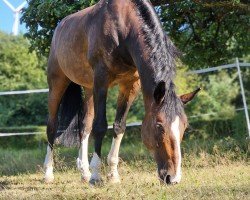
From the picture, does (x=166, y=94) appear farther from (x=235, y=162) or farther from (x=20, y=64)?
(x=20, y=64)

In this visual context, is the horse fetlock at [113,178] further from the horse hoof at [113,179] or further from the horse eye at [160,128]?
the horse eye at [160,128]

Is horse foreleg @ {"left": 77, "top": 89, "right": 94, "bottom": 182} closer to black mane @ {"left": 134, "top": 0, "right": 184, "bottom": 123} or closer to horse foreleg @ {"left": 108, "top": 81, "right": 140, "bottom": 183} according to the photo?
horse foreleg @ {"left": 108, "top": 81, "right": 140, "bottom": 183}

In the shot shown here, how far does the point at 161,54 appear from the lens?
482 cm

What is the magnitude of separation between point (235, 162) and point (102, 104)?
2.41 m

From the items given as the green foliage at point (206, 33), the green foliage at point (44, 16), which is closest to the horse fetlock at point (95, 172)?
the green foliage at point (44, 16)

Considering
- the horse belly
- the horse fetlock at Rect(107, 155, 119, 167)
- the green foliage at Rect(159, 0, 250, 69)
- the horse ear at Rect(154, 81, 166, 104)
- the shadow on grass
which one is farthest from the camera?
the green foliage at Rect(159, 0, 250, 69)

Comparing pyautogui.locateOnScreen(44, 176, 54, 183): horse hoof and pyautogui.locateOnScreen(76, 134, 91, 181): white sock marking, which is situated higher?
pyautogui.locateOnScreen(76, 134, 91, 181): white sock marking

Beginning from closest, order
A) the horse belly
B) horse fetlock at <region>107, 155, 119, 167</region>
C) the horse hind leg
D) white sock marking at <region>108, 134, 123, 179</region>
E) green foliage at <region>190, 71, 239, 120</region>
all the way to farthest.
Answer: white sock marking at <region>108, 134, 123, 179</region>, horse fetlock at <region>107, 155, 119, 167</region>, the horse belly, the horse hind leg, green foliage at <region>190, 71, 239, 120</region>

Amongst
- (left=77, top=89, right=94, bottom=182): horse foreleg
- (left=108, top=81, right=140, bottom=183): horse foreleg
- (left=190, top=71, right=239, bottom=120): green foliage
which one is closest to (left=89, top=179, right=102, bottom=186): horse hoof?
(left=108, top=81, right=140, bottom=183): horse foreleg

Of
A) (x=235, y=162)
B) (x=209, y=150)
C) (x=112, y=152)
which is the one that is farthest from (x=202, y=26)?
(x=112, y=152)

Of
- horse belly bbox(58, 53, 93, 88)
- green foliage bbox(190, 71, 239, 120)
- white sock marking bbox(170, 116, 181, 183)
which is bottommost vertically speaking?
green foliage bbox(190, 71, 239, 120)

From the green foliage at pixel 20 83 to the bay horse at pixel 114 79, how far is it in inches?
450

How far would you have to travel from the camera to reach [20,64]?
798 inches

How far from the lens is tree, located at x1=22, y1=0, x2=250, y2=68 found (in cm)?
796
